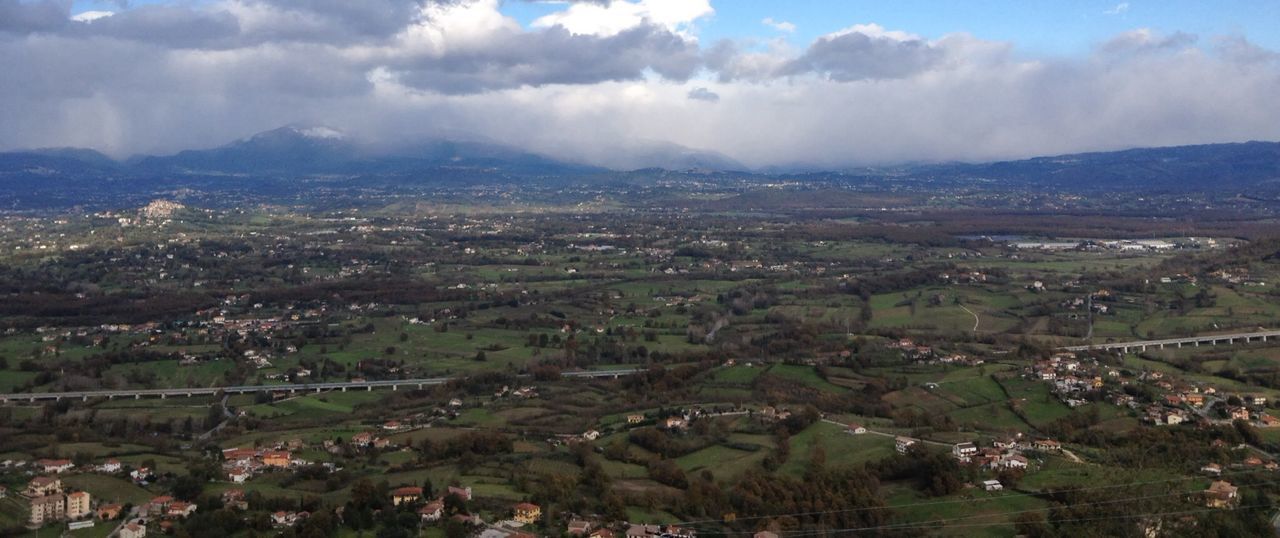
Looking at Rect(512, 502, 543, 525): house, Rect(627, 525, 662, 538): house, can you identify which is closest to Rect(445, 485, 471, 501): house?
Rect(512, 502, 543, 525): house

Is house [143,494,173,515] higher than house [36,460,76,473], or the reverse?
house [143,494,173,515]

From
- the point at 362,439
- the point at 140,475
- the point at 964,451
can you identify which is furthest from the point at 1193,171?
the point at 140,475

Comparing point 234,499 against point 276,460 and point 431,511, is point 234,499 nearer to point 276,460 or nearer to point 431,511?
point 276,460

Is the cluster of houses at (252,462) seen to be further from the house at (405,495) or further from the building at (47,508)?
the house at (405,495)

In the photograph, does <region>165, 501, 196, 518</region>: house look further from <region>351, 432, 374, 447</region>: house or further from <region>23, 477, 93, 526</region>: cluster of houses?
<region>351, 432, 374, 447</region>: house

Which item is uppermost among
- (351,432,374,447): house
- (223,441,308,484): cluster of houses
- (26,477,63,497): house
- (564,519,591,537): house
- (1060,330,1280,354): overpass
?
(1060,330,1280,354): overpass

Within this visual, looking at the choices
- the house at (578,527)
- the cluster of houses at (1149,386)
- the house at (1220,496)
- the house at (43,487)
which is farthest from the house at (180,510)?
the cluster of houses at (1149,386)
